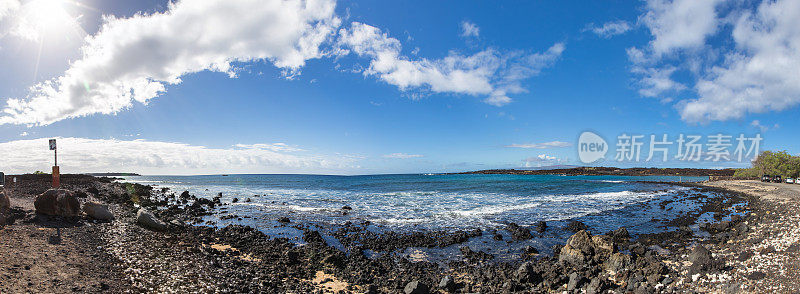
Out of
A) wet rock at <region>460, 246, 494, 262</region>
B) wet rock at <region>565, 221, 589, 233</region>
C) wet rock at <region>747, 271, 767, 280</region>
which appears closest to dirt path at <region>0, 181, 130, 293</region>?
wet rock at <region>460, 246, 494, 262</region>

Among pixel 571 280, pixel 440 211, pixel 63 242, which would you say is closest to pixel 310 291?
pixel 571 280

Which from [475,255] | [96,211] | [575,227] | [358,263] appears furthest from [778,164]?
[96,211]

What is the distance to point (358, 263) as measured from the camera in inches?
474

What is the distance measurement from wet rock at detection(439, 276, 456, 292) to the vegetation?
318ft

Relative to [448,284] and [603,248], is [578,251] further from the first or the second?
[448,284]

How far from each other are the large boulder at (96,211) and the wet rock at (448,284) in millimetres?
18225

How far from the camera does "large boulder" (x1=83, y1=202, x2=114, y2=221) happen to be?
1608cm

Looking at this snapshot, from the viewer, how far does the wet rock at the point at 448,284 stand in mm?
9789

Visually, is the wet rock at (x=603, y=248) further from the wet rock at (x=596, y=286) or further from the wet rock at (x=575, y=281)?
the wet rock at (x=596, y=286)

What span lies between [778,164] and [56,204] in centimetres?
11110

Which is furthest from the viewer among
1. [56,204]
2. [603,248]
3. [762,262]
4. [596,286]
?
[56,204]

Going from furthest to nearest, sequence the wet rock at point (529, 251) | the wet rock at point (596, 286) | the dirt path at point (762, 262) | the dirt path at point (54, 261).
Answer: the wet rock at point (529, 251)
the wet rock at point (596, 286)
the dirt path at point (762, 262)
the dirt path at point (54, 261)

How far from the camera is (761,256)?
10.7 m

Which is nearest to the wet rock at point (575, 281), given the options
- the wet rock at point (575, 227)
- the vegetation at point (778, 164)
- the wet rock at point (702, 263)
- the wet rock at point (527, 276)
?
the wet rock at point (527, 276)
